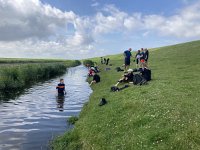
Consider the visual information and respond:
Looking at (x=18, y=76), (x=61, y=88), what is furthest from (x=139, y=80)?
(x=18, y=76)

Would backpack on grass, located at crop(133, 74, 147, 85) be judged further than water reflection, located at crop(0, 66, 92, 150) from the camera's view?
Yes

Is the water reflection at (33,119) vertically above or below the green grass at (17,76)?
below

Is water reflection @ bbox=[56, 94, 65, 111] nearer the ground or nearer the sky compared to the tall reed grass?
nearer the ground

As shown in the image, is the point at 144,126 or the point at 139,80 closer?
the point at 144,126

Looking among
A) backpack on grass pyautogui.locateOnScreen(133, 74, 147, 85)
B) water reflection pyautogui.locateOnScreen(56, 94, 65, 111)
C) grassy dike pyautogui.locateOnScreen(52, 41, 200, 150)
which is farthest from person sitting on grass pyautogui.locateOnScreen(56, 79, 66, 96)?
grassy dike pyautogui.locateOnScreen(52, 41, 200, 150)

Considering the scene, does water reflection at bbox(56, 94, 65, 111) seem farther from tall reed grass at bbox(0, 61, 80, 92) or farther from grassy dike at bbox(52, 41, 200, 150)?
tall reed grass at bbox(0, 61, 80, 92)

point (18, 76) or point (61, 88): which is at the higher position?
point (18, 76)

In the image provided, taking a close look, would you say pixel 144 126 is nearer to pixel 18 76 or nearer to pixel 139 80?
pixel 139 80

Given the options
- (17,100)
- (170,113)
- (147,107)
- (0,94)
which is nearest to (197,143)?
(170,113)

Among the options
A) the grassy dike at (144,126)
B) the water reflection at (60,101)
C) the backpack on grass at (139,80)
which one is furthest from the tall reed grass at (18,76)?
the grassy dike at (144,126)

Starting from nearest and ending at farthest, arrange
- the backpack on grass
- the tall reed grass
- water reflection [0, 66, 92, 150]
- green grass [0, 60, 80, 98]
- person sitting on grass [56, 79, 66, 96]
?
water reflection [0, 66, 92, 150], the backpack on grass, person sitting on grass [56, 79, 66, 96], green grass [0, 60, 80, 98], the tall reed grass

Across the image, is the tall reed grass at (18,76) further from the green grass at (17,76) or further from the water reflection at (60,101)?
the water reflection at (60,101)

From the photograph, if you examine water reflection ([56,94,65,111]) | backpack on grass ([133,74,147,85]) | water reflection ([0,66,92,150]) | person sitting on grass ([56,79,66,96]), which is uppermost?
backpack on grass ([133,74,147,85])

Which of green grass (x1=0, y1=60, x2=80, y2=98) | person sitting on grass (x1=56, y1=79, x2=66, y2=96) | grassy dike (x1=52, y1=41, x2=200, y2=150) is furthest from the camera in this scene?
green grass (x1=0, y1=60, x2=80, y2=98)
